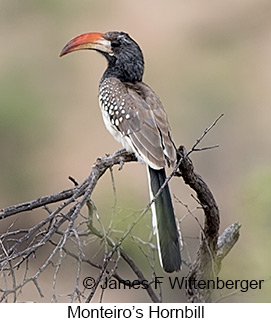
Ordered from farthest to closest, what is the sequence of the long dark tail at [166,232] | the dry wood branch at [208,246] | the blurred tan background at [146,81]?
the blurred tan background at [146,81], the dry wood branch at [208,246], the long dark tail at [166,232]

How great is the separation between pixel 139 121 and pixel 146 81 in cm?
197

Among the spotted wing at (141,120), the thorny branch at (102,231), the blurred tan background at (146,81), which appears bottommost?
the thorny branch at (102,231)

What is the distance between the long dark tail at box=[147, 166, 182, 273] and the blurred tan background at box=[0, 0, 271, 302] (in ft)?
3.24

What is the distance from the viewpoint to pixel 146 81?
3576 millimetres

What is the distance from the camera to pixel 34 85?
3.97 metres

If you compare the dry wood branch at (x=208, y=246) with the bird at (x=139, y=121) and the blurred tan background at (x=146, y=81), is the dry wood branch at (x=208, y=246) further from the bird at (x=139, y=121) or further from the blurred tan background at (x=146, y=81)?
the blurred tan background at (x=146, y=81)

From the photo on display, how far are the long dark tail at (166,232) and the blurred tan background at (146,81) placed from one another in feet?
3.24

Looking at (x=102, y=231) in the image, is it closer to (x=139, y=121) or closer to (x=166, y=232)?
(x=166, y=232)

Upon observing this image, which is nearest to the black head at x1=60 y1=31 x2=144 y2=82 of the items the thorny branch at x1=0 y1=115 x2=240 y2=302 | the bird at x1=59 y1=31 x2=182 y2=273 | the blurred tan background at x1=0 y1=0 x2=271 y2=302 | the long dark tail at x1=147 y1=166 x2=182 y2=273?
the bird at x1=59 y1=31 x2=182 y2=273

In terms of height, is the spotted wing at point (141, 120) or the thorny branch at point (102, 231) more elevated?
the spotted wing at point (141, 120)

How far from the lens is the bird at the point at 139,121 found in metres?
1.49

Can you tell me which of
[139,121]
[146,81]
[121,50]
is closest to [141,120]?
[139,121]

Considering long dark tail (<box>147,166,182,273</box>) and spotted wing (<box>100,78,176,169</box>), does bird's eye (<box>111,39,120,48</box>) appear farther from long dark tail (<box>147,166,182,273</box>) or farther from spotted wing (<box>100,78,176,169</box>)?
long dark tail (<box>147,166,182,273</box>)

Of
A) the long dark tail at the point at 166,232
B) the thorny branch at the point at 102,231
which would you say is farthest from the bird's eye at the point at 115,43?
the long dark tail at the point at 166,232
